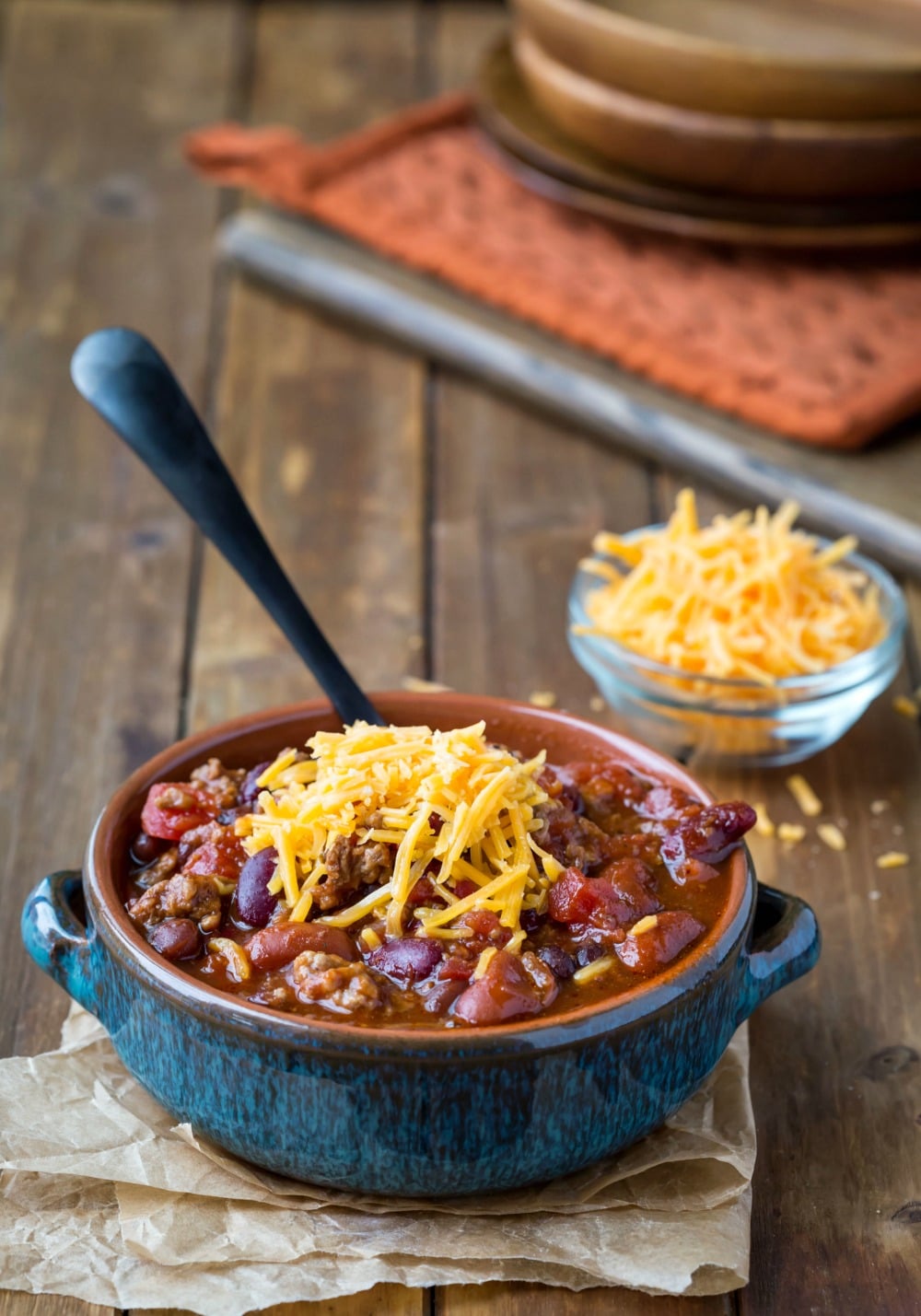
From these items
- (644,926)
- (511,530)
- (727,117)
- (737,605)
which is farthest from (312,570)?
(644,926)

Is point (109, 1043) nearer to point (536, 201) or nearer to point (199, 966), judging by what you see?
point (199, 966)

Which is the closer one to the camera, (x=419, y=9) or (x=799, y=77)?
(x=799, y=77)

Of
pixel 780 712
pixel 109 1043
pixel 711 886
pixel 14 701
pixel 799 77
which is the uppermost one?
pixel 799 77

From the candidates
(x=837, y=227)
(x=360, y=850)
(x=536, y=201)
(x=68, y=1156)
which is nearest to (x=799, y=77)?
(x=837, y=227)

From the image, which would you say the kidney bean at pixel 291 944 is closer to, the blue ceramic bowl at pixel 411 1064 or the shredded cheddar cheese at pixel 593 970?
the blue ceramic bowl at pixel 411 1064

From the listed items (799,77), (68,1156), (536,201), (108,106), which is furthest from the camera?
(108,106)

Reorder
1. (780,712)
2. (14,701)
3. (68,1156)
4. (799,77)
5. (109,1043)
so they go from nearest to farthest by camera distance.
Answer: (68,1156) < (109,1043) < (780,712) < (14,701) < (799,77)

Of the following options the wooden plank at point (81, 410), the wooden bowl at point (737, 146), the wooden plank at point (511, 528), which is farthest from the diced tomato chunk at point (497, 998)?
the wooden bowl at point (737, 146)

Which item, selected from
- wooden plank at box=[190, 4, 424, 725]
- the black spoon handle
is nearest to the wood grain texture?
the black spoon handle
